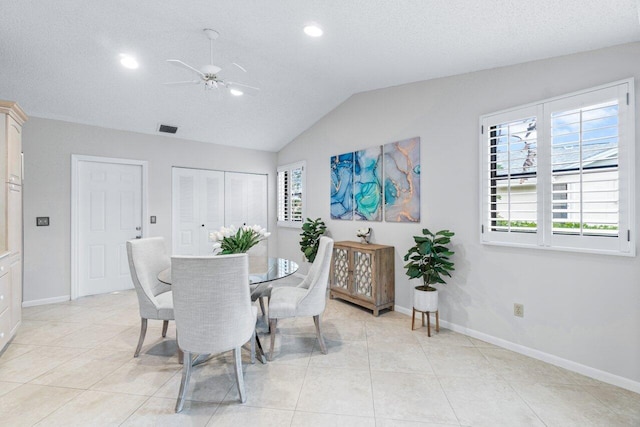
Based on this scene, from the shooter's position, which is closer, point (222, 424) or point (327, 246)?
point (222, 424)

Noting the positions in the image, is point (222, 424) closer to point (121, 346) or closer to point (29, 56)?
point (121, 346)

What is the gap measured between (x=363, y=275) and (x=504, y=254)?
1562 mm

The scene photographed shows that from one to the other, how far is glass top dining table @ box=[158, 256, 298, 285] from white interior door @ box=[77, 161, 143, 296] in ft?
7.93

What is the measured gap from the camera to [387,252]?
3.74m

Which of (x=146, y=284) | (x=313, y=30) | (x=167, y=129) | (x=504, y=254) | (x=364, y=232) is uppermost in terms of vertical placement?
(x=313, y=30)

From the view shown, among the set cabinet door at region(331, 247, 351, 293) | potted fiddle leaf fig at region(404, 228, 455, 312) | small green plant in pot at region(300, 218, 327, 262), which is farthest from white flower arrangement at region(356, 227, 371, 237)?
potted fiddle leaf fig at region(404, 228, 455, 312)

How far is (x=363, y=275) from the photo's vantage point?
12.3 ft

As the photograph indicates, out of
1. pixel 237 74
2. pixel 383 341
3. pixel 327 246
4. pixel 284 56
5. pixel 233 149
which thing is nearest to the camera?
pixel 327 246

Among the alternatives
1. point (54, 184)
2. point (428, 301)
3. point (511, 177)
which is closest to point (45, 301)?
point (54, 184)

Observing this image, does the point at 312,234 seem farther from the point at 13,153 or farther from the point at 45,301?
the point at 45,301

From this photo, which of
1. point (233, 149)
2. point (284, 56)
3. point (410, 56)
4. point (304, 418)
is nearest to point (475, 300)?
point (304, 418)

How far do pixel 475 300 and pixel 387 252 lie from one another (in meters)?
1.09

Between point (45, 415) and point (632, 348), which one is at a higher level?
point (632, 348)

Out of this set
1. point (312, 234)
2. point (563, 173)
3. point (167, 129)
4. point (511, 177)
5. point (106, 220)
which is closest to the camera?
point (563, 173)
